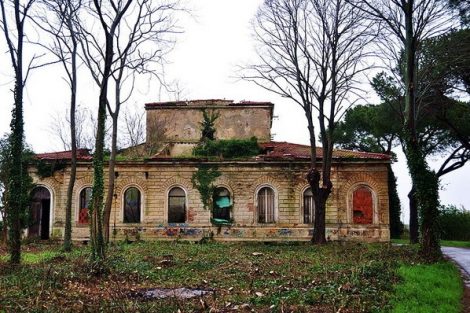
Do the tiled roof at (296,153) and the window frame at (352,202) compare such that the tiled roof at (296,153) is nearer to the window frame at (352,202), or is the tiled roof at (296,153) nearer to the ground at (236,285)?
the window frame at (352,202)

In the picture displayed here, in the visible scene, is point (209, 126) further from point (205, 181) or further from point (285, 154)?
point (285, 154)

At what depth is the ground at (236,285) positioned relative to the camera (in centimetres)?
805

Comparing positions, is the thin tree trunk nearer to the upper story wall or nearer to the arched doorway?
the arched doorway

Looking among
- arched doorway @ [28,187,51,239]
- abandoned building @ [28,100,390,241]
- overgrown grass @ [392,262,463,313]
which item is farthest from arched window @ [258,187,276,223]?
overgrown grass @ [392,262,463,313]

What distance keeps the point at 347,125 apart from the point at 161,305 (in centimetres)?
3273

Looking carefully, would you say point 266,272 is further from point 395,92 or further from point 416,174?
point 395,92

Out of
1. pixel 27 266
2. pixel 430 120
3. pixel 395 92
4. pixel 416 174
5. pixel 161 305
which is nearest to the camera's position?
pixel 161 305

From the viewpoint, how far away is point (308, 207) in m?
25.3

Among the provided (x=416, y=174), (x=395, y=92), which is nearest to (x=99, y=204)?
(x=416, y=174)

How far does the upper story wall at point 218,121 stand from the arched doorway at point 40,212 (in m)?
8.12

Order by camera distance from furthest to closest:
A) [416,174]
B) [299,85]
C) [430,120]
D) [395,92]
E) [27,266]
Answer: [430,120] < [395,92] < [299,85] < [416,174] < [27,266]

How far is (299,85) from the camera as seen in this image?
2214cm

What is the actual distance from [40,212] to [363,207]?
1759 centimetres

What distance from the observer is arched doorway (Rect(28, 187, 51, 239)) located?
2644cm
